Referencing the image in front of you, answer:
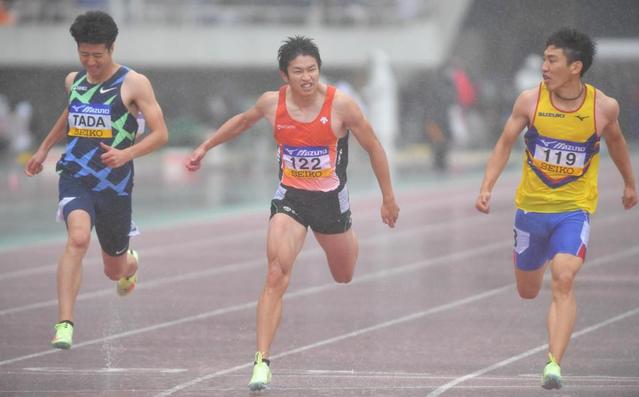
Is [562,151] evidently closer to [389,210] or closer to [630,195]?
[630,195]

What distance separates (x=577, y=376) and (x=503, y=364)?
0.68 m

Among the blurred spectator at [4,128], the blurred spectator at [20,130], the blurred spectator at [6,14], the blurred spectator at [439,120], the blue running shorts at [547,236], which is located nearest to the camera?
Result: the blue running shorts at [547,236]

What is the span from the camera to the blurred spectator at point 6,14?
149ft

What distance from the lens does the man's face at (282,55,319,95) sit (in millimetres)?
8906

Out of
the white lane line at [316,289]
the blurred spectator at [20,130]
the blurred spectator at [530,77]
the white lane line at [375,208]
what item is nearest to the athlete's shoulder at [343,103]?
the white lane line at [316,289]

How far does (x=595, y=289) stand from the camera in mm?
13789

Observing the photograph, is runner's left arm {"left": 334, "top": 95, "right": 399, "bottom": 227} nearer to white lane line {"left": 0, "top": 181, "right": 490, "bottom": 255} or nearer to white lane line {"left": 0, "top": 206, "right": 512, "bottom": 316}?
white lane line {"left": 0, "top": 206, "right": 512, "bottom": 316}

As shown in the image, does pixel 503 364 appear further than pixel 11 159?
No

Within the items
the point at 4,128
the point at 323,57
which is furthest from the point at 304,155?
the point at 323,57

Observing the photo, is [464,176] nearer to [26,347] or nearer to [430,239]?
[430,239]

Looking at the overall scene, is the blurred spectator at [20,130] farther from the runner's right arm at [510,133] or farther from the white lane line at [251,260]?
the runner's right arm at [510,133]

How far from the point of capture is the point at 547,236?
30.1ft

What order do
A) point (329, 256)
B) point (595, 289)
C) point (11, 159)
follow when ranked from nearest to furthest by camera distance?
point (329, 256) → point (595, 289) → point (11, 159)

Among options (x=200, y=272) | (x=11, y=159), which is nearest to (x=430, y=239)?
(x=200, y=272)
